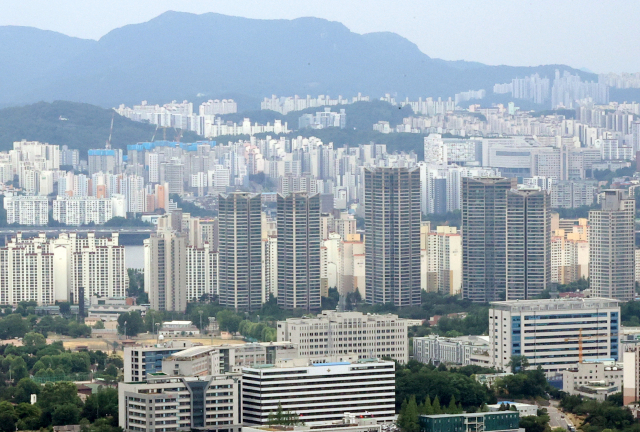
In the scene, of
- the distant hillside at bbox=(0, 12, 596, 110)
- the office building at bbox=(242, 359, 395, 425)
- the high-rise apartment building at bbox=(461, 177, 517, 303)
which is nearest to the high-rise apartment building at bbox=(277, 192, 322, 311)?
the high-rise apartment building at bbox=(461, 177, 517, 303)

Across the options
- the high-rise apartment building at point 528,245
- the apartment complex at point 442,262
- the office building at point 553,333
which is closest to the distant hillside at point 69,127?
the apartment complex at point 442,262

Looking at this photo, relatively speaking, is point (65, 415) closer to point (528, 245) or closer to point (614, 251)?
point (614, 251)

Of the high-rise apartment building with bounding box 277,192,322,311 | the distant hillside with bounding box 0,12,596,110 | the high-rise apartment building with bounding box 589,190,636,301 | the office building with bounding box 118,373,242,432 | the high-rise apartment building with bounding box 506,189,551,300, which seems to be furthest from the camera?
the distant hillside with bounding box 0,12,596,110

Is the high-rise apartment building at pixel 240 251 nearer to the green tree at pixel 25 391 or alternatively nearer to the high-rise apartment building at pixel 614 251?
the high-rise apartment building at pixel 614 251

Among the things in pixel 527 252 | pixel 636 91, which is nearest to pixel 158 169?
pixel 636 91

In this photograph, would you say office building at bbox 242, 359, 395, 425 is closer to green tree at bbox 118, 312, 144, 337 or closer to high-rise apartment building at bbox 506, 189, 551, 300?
green tree at bbox 118, 312, 144, 337

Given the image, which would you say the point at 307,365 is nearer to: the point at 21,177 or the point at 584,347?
the point at 584,347
